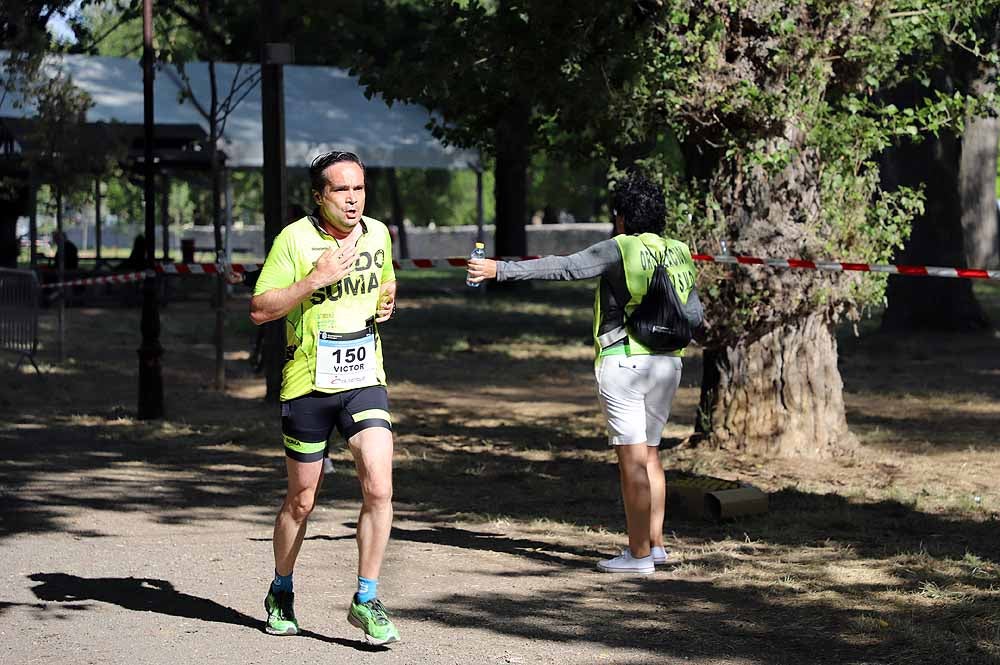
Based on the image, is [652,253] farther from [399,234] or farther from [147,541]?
[399,234]

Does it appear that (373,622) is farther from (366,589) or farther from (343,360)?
(343,360)

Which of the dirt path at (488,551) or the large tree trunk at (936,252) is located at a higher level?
the large tree trunk at (936,252)

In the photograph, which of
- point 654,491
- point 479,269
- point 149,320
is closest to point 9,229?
point 149,320

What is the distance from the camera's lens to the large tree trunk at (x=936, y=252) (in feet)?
67.1

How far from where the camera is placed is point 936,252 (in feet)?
66.9

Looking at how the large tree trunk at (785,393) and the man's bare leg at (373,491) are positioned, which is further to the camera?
the large tree trunk at (785,393)

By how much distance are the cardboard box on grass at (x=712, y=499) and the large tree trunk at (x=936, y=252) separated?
1276 cm

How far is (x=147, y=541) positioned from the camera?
796 cm

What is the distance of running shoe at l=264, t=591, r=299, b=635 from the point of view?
5871 mm

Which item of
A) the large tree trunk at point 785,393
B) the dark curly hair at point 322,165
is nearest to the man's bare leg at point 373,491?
the dark curly hair at point 322,165

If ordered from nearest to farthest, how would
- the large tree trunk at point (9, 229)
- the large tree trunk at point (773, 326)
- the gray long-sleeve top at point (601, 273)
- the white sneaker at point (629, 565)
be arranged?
the gray long-sleeve top at point (601, 273), the white sneaker at point (629, 565), the large tree trunk at point (773, 326), the large tree trunk at point (9, 229)

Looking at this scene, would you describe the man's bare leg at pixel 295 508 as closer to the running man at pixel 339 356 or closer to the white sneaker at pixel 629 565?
the running man at pixel 339 356

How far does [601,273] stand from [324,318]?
1.71 meters

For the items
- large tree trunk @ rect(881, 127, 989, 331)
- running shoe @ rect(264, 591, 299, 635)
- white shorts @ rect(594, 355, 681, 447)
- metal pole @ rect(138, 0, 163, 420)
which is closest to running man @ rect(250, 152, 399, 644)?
running shoe @ rect(264, 591, 299, 635)
